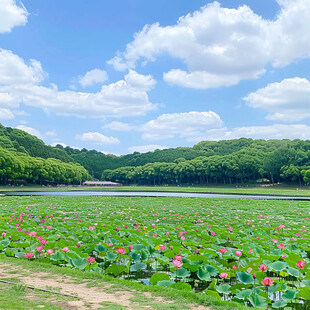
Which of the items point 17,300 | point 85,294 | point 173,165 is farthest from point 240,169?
point 17,300

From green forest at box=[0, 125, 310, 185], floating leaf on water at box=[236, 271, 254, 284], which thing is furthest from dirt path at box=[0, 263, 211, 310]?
green forest at box=[0, 125, 310, 185]

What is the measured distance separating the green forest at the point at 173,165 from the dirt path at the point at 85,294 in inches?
2418

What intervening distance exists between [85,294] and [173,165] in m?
99.4

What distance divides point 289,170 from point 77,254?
Result: 6735cm

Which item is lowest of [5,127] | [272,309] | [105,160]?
[272,309]

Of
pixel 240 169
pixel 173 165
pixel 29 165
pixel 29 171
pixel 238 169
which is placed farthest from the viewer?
pixel 173 165

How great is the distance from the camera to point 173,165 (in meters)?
104

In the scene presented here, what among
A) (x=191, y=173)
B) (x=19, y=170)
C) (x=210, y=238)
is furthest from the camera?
(x=191, y=173)

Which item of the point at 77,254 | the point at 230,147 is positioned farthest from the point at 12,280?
the point at 230,147

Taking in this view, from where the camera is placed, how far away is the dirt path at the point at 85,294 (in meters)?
4.06

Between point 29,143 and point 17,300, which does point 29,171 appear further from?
point 17,300

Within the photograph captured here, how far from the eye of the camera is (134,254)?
19.1ft

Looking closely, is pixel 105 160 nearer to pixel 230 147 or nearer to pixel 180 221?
pixel 230 147

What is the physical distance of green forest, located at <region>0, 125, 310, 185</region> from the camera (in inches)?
2724
